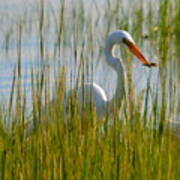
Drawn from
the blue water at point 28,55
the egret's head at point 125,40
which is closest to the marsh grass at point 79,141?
the blue water at point 28,55

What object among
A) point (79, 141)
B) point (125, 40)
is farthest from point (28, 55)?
point (79, 141)

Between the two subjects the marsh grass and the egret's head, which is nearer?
the marsh grass

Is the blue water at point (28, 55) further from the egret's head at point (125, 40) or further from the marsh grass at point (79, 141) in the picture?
the marsh grass at point (79, 141)

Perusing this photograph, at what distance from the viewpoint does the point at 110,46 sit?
22.2 feet

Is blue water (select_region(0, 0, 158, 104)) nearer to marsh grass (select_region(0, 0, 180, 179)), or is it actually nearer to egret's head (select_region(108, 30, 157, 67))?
egret's head (select_region(108, 30, 157, 67))

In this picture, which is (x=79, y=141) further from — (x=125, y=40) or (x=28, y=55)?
(x=28, y=55)

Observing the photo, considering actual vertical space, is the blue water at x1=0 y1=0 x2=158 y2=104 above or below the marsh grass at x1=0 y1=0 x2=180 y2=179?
above

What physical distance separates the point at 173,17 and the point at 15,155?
512 centimetres

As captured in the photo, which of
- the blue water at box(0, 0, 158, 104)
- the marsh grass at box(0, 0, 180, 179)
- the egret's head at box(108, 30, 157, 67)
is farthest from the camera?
the egret's head at box(108, 30, 157, 67)

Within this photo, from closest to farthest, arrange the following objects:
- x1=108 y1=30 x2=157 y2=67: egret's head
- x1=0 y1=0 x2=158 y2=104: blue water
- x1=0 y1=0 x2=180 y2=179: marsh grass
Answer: x1=0 y1=0 x2=180 y2=179: marsh grass, x1=0 y1=0 x2=158 y2=104: blue water, x1=108 y1=30 x2=157 y2=67: egret's head

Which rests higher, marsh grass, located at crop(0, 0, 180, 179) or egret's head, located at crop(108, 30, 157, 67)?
egret's head, located at crop(108, 30, 157, 67)

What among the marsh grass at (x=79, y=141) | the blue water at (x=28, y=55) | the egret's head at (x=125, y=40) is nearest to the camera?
the marsh grass at (x=79, y=141)

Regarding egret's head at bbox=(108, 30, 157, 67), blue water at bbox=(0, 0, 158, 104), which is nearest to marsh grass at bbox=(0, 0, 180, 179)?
blue water at bbox=(0, 0, 158, 104)

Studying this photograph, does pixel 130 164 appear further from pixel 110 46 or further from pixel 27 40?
pixel 27 40
